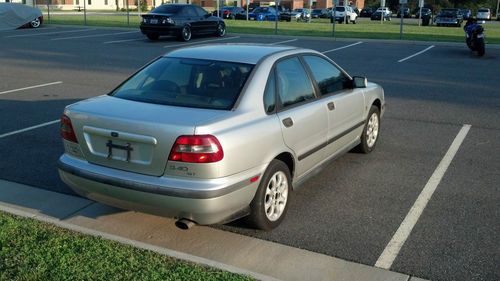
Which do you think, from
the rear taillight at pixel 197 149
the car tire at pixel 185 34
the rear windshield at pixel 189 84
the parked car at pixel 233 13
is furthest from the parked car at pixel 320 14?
the rear taillight at pixel 197 149

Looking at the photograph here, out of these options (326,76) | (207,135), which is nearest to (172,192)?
(207,135)

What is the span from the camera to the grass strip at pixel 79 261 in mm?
3643

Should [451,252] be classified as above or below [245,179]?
below

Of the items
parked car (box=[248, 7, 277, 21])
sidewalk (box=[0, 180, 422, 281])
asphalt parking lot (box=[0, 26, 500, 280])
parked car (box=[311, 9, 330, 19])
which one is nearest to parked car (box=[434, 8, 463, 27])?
parked car (box=[248, 7, 277, 21])

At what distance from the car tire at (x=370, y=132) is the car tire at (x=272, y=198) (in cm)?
212

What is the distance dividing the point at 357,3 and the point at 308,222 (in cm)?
10647

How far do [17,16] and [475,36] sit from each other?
22383 mm

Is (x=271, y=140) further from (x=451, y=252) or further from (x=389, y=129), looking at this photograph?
(x=389, y=129)

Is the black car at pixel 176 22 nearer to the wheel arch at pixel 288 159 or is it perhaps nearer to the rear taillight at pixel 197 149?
the wheel arch at pixel 288 159

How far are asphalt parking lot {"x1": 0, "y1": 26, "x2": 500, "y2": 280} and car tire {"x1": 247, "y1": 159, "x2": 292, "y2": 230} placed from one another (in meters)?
0.12

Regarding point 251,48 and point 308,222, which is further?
point 251,48

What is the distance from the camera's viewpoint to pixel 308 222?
4766 mm

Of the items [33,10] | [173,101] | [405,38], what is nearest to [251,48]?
[173,101]

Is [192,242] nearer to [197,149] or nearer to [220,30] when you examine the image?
[197,149]
